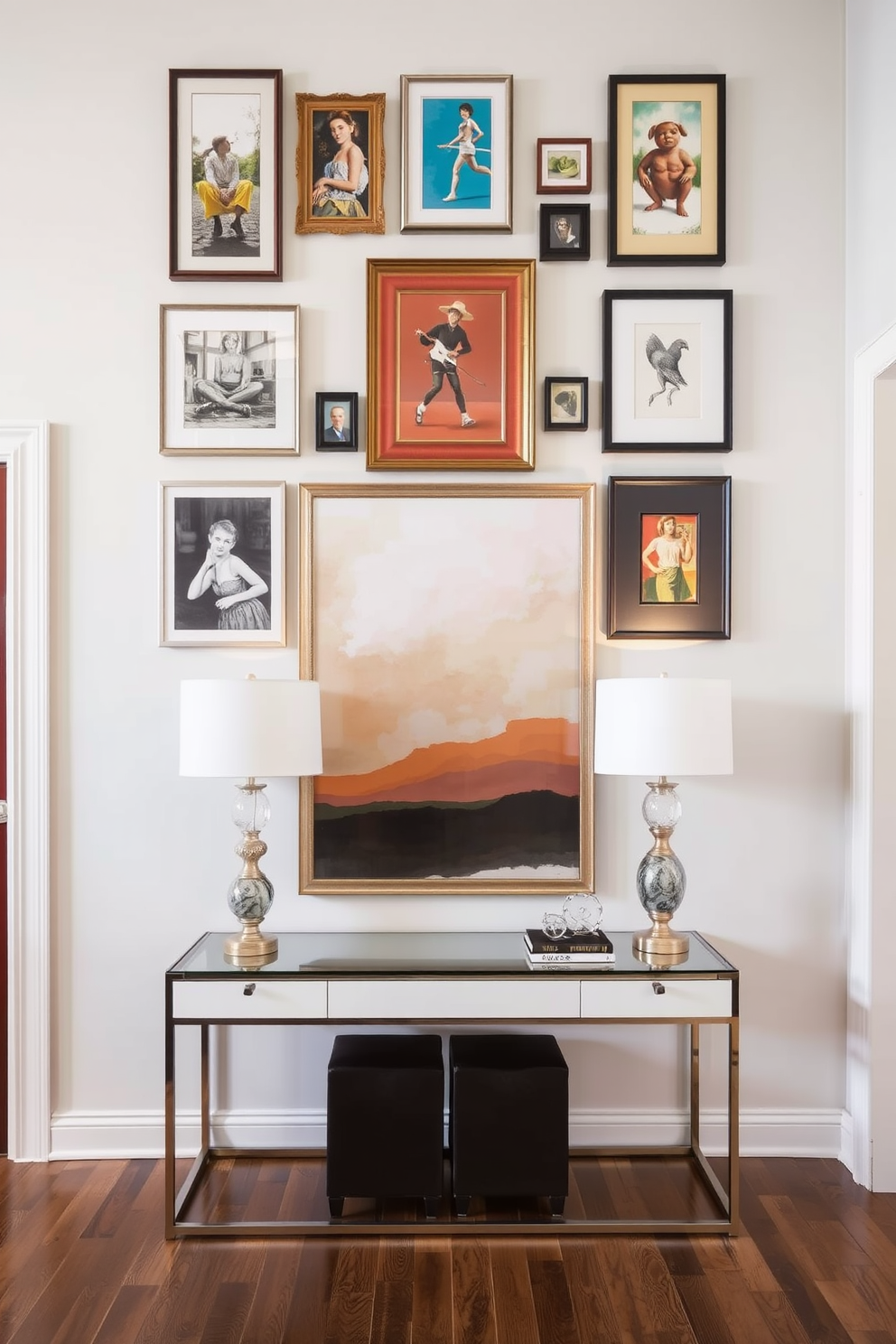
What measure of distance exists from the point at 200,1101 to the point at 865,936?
2.00 m

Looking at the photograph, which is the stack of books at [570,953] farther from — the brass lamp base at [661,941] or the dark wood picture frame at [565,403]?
the dark wood picture frame at [565,403]

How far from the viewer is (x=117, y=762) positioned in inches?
106

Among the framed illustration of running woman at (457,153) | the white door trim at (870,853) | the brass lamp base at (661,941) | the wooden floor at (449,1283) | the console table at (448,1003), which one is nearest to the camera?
the wooden floor at (449,1283)

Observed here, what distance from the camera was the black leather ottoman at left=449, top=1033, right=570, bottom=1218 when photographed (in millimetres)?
2285

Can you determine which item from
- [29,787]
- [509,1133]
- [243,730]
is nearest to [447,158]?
[243,730]

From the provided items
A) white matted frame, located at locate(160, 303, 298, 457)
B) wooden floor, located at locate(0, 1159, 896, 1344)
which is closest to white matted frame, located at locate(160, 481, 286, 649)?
white matted frame, located at locate(160, 303, 298, 457)

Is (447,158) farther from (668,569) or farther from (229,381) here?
(668,569)

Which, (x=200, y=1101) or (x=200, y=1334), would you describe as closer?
(x=200, y=1334)

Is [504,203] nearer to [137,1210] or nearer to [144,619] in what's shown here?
[144,619]

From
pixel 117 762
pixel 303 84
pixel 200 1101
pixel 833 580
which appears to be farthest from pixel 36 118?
pixel 200 1101

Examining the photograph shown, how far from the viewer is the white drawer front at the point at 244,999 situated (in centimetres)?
228

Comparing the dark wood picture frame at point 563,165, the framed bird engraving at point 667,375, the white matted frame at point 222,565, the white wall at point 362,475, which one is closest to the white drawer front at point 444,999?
the white wall at point 362,475

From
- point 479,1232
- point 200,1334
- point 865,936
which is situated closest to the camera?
point 200,1334

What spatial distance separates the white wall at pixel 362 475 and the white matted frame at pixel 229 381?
56mm
